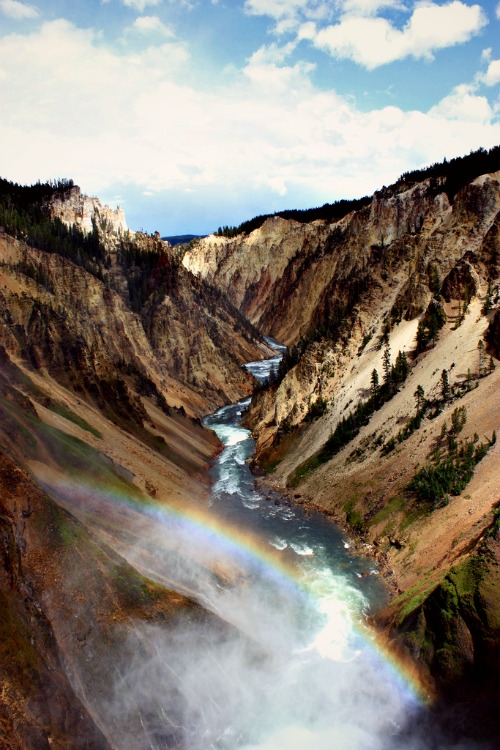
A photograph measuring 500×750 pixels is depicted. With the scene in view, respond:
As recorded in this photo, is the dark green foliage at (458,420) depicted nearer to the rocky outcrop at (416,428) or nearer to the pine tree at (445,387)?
the rocky outcrop at (416,428)

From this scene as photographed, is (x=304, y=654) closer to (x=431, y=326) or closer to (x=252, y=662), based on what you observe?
(x=252, y=662)

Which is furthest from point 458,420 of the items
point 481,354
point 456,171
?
point 456,171

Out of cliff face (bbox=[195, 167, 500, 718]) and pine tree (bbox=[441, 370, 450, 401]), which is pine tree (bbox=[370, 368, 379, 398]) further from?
pine tree (bbox=[441, 370, 450, 401])

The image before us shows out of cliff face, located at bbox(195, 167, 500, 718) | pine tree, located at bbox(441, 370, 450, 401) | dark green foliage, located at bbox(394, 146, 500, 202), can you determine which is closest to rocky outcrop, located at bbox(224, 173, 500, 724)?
cliff face, located at bbox(195, 167, 500, 718)

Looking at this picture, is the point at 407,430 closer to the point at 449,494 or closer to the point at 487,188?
the point at 449,494

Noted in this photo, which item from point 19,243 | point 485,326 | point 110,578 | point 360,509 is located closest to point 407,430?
point 360,509

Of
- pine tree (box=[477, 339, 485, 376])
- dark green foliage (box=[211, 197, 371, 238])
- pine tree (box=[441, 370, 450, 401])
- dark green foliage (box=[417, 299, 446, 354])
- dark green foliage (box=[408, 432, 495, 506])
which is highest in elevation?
dark green foliage (box=[211, 197, 371, 238])

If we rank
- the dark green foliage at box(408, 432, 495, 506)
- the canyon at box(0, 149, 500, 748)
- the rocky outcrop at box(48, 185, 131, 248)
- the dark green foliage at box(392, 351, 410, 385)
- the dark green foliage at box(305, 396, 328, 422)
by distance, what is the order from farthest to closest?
1. the rocky outcrop at box(48, 185, 131, 248)
2. the dark green foliage at box(305, 396, 328, 422)
3. the dark green foliage at box(392, 351, 410, 385)
4. the dark green foliage at box(408, 432, 495, 506)
5. the canyon at box(0, 149, 500, 748)

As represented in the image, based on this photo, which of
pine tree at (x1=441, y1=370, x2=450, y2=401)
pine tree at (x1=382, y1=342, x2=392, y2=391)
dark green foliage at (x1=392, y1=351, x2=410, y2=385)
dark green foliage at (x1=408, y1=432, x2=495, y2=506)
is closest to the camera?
dark green foliage at (x1=408, y1=432, x2=495, y2=506)

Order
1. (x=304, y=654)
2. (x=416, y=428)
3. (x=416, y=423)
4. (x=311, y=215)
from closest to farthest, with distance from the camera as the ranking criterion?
(x=304, y=654), (x=416, y=428), (x=416, y=423), (x=311, y=215)
